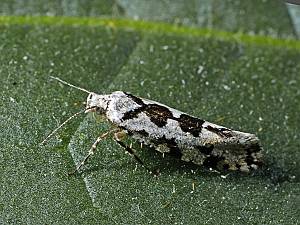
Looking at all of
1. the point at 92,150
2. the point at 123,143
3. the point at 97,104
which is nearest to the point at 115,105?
the point at 97,104

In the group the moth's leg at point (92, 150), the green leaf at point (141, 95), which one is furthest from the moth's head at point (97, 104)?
the moth's leg at point (92, 150)

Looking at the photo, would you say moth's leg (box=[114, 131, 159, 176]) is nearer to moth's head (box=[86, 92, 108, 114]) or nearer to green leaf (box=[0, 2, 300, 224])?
green leaf (box=[0, 2, 300, 224])

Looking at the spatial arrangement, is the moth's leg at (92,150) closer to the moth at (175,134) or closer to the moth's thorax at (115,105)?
the moth at (175,134)

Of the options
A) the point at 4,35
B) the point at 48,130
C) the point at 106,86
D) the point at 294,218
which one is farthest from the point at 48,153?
the point at 294,218

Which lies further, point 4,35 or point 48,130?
point 4,35

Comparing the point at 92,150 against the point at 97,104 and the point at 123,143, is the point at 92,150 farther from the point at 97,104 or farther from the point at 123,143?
the point at 97,104

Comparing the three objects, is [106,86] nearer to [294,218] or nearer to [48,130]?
[48,130]

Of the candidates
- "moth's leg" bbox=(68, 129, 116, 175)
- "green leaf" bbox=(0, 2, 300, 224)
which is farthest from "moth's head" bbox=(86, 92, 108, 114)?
"moth's leg" bbox=(68, 129, 116, 175)
